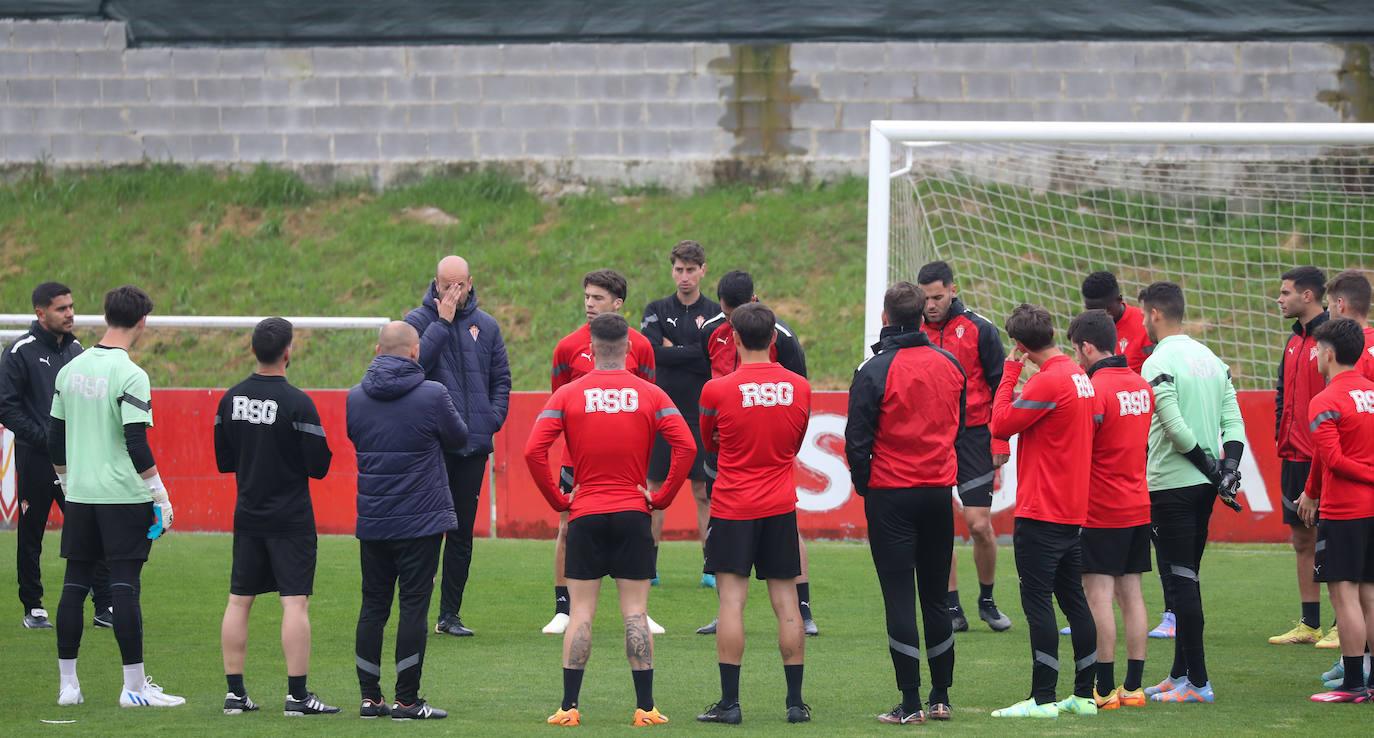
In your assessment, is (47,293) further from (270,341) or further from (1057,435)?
(1057,435)

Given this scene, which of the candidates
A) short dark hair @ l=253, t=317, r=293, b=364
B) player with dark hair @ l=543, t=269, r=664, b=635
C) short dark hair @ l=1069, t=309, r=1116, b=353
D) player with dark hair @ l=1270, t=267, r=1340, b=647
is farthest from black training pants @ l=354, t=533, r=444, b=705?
player with dark hair @ l=1270, t=267, r=1340, b=647

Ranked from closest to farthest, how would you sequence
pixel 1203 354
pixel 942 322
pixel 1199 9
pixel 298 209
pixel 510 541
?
pixel 1203 354 < pixel 942 322 < pixel 510 541 < pixel 1199 9 < pixel 298 209

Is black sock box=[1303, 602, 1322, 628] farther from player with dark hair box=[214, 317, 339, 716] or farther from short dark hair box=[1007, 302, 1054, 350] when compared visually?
player with dark hair box=[214, 317, 339, 716]

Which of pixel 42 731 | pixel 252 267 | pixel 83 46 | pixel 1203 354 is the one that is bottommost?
pixel 42 731

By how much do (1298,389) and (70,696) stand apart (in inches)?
268

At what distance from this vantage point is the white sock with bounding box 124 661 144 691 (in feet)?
22.1

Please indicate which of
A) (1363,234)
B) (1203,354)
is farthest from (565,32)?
(1203,354)

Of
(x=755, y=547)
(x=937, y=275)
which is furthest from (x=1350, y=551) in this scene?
(x=755, y=547)

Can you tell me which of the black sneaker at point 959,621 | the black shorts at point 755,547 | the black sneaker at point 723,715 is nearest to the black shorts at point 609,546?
the black shorts at point 755,547

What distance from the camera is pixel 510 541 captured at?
12.5 meters

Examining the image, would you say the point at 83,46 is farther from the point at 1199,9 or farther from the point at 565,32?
the point at 1199,9

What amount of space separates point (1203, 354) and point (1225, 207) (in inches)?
383

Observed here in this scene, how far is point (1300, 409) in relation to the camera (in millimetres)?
8039

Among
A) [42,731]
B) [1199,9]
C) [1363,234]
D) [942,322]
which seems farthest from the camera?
[1199,9]
